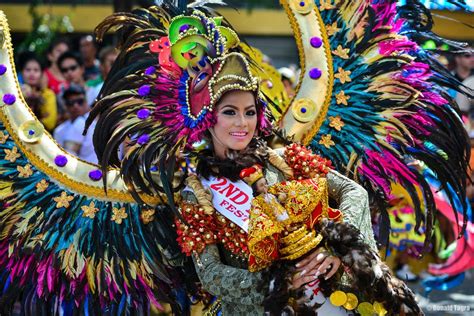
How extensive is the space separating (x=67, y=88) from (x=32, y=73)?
2.81ft

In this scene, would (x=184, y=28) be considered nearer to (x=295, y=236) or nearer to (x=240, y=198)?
(x=240, y=198)

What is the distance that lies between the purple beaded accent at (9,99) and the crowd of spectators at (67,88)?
2154 millimetres

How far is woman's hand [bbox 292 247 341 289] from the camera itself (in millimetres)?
3375

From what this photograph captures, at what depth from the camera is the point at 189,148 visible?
155 inches

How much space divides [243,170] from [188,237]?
0.33 meters

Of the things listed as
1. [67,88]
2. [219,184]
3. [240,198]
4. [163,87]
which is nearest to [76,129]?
[67,88]

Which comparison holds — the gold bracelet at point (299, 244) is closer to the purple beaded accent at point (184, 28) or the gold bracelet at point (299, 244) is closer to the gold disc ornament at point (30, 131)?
the purple beaded accent at point (184, 28)

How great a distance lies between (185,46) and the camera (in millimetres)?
A: 3787

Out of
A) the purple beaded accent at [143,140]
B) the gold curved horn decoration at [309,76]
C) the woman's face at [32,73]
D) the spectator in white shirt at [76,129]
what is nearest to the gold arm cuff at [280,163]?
the gold curved horn decoration at [309,76]

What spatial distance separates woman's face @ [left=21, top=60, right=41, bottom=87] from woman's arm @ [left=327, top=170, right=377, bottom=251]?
5.12 m

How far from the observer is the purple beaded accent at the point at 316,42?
434 centimetres

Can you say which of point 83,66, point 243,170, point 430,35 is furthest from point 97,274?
point 83,66

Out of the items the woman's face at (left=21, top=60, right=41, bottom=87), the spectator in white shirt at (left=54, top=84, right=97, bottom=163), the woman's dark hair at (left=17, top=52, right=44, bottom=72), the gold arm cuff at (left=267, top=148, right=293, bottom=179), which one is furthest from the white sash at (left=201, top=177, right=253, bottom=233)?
the woman's dark hair at (left=17, top=52, right=44, bottom=72)

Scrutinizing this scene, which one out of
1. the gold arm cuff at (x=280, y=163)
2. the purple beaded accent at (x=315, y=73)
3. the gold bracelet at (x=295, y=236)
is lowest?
the gold bracelet at (x=295, y=236)
